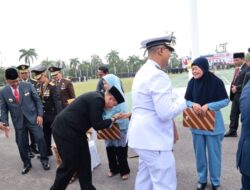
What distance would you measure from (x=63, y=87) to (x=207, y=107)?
143 inches

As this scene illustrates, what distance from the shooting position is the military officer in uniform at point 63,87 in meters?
6.59

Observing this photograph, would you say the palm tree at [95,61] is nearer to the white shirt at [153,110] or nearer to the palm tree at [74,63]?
the palm tree at [74,63]

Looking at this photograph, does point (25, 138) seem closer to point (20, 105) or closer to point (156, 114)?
point (20, 105)

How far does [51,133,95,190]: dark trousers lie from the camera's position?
3.58 m

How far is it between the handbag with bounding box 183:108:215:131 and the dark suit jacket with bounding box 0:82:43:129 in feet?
9.39

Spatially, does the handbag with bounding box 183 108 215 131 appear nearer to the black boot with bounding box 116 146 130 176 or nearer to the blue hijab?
the blue hijab

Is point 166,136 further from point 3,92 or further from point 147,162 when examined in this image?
point 3,92

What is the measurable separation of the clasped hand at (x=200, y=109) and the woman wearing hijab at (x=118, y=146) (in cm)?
112

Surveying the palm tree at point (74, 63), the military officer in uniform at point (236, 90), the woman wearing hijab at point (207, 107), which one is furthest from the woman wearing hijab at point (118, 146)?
the palm tree at point (74, 63)

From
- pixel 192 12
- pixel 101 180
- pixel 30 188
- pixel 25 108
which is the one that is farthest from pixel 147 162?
pixel 192 12

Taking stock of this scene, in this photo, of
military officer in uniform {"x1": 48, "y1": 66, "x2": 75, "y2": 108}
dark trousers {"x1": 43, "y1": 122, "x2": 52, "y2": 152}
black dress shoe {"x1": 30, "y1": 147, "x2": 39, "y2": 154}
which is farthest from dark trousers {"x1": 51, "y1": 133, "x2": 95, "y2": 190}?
black dress shoe {"x1": 30, "y1": 147, "x2": 39, "y2": 154}

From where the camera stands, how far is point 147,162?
112 inches

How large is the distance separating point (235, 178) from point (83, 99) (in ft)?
8.52

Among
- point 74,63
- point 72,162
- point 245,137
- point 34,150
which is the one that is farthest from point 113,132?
point 74,63
